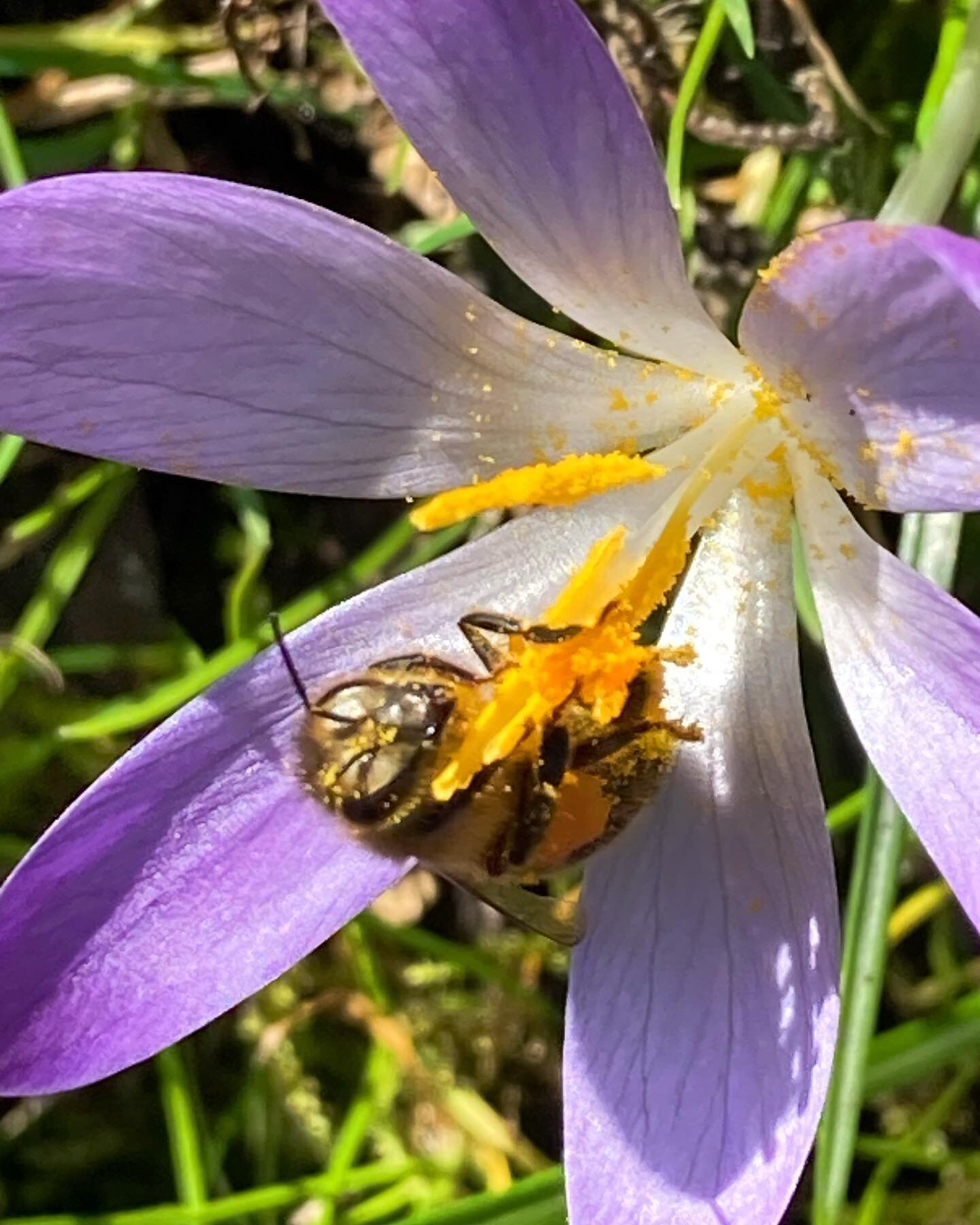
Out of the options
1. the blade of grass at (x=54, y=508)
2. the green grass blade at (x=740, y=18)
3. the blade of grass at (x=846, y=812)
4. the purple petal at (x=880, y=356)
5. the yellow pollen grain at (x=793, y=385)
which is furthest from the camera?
the blade of grass at (x=54, y=508)

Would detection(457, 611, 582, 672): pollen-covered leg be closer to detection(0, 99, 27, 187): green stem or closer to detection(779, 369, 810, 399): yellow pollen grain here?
detection(779, 369, 810, 399): yellow pollen grain

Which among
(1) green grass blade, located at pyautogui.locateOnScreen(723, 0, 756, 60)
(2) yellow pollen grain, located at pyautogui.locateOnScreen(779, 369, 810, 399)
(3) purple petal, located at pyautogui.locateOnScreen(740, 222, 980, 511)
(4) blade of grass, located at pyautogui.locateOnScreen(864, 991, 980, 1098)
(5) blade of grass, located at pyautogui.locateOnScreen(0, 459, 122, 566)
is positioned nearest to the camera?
(3) purple petal, located at pyautogui.locateOnScreen(740, 222, 980, 511)

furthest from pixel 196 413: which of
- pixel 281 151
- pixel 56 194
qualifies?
pixel 281 151

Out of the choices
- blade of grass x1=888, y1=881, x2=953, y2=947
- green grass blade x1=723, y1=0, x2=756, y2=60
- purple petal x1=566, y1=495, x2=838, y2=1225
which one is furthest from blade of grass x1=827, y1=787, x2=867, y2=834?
green grass blade x1=723, y1=0, x2=756, y2=60

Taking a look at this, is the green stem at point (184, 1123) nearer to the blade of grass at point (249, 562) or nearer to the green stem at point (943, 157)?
the blade of grass at point (249, 562)

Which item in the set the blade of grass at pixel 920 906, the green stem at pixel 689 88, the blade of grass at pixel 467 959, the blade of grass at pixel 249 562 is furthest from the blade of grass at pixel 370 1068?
the green stem at pixel 689 88

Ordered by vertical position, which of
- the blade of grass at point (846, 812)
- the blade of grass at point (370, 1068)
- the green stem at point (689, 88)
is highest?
the green stem at point (689, 88)

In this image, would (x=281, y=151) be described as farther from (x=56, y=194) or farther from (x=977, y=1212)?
(x=977, y=1212)
